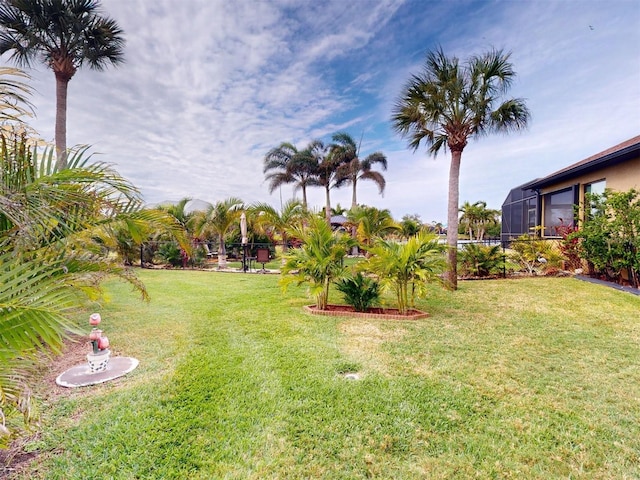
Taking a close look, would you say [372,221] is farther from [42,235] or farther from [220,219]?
[42,235]

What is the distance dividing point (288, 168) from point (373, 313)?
15.9m

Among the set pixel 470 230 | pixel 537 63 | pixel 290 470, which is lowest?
pixel 290 470

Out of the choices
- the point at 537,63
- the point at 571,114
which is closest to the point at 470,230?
the point at 571,114

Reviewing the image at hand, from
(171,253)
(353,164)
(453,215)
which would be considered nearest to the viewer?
(453,215)

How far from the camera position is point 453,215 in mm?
8000

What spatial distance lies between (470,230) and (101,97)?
109 ft

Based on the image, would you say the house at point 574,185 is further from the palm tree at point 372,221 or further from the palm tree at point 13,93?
the palm tree at point 13,93

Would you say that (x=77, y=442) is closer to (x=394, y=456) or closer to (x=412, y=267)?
(x=394, y=456)

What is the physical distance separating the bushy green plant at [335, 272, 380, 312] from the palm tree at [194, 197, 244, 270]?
8.20 metres

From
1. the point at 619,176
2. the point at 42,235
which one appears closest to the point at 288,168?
the point at 619,176

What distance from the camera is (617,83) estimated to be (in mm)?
8820

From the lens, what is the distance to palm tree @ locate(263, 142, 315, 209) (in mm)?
19562

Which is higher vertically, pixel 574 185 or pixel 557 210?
pixel 574 185

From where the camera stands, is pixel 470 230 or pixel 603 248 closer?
pixel 603 248
